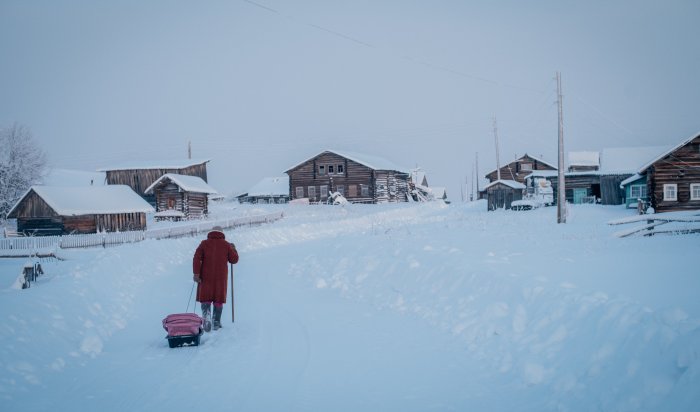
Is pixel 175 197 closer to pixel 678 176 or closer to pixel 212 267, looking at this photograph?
pixel 212 267

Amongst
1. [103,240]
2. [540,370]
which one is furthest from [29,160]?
[540,370]

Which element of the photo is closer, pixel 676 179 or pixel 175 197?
pixel 676 179

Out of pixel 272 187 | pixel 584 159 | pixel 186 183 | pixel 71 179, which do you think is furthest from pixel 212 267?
pixel 71 179

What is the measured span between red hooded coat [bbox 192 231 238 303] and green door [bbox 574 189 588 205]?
4402 cm

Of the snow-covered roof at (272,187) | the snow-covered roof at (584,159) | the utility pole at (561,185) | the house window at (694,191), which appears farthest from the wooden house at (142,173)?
the house window at (694,191)

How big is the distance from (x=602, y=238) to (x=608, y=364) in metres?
11.2

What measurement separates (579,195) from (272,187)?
43766 millimetres

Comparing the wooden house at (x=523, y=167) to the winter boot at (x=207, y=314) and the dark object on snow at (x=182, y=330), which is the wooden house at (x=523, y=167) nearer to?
the winter boot at (x=207, y=314)

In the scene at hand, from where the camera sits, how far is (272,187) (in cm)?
7019

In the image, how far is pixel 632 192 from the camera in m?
38.6

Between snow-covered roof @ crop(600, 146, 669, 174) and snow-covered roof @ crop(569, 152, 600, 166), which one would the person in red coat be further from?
snow-covered roof @ crop(569, 152, 600, 166)

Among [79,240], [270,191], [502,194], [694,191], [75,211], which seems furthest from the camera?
[270,191]

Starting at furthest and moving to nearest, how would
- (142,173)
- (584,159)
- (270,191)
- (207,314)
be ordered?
(270,191), (142,173), (584,159), (207,314)

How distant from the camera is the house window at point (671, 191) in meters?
30.3
